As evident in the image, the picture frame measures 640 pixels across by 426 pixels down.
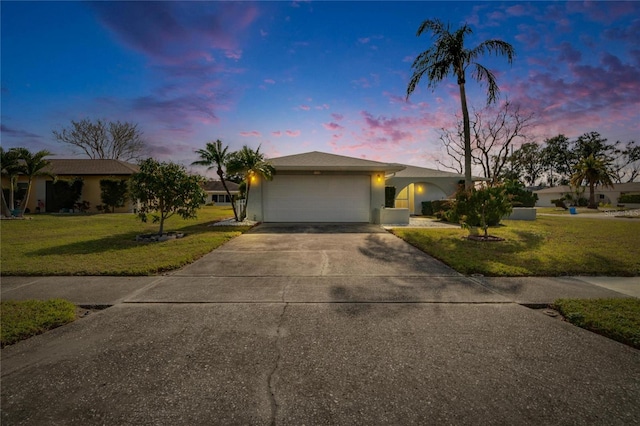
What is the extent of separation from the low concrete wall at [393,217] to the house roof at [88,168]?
21.1m

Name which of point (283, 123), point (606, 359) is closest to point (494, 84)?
point (283, 123)

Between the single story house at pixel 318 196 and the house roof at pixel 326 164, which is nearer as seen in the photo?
the house roof at pixel 326 164

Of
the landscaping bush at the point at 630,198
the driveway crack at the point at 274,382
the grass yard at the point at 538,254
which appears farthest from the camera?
the landscaping bush at the point at 630,198

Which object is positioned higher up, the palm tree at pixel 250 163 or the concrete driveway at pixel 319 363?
the palm tree at pixel 250 163

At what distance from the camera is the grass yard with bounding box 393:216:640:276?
5.96 meters

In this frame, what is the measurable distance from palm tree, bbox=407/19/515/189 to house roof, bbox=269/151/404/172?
159 inches

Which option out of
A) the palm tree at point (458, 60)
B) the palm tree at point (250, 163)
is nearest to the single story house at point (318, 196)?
the palm tree at point (250, 163)

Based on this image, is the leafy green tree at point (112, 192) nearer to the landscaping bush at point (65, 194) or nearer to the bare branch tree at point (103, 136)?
the landscaping bush at point (65, 194)

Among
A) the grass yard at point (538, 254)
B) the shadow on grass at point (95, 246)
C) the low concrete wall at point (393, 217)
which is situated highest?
the low concrete wall at point (393, 217)

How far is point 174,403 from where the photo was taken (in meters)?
2.08

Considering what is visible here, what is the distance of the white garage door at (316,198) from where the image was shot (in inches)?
617

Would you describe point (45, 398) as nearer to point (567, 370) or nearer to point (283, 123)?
point (567, 370)

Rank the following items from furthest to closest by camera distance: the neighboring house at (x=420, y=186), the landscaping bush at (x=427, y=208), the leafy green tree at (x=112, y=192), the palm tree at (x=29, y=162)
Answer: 1. the neighboring house at (x=420, y=186)
2. the leafy green tree at (x=112, y=192)
3. the landscaping bush at (x=427, y=208)
4. the palm tree at (x=29, y=162)

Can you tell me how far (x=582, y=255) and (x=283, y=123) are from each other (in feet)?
44.6
